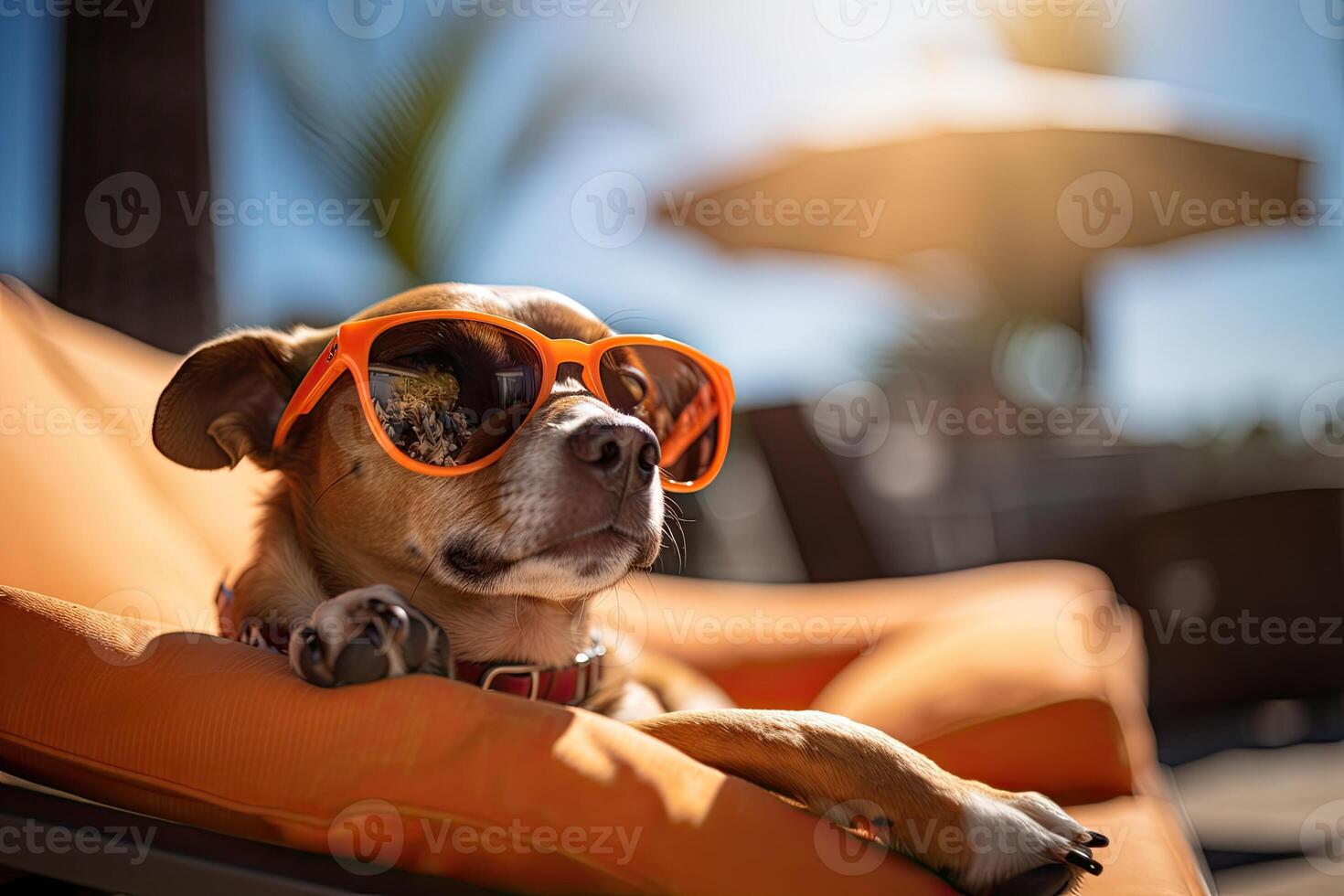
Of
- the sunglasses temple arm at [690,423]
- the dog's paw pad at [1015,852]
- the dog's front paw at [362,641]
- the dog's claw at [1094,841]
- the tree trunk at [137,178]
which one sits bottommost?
the dog's claw at [1094,841]

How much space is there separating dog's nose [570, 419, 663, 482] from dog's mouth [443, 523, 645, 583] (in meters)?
0.12

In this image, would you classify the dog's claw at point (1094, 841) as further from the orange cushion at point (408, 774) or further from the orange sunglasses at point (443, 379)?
the orange sunglasses at point (443, 379)

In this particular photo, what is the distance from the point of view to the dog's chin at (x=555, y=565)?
1.62 metres

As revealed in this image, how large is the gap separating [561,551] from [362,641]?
1.53 ft

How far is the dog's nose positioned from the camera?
1562 millimetres

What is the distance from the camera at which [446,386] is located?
162 cm

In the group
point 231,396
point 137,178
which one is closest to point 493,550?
point 231,396

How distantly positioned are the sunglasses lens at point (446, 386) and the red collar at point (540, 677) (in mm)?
449

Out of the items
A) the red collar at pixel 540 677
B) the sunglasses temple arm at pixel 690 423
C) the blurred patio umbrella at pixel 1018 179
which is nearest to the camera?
the red collar at pixel 540 677

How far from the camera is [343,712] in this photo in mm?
1111

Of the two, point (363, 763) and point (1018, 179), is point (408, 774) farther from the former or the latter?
point (1018, 179)

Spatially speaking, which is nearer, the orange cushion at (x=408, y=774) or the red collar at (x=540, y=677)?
the orange cushion at (x=408, y=774)

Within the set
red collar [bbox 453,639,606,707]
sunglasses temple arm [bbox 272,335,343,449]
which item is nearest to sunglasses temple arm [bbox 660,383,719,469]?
red collar [bbox 453,639,606,707]

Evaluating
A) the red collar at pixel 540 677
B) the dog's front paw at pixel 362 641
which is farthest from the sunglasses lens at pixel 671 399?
the dog's front paw at pixel 362 641
